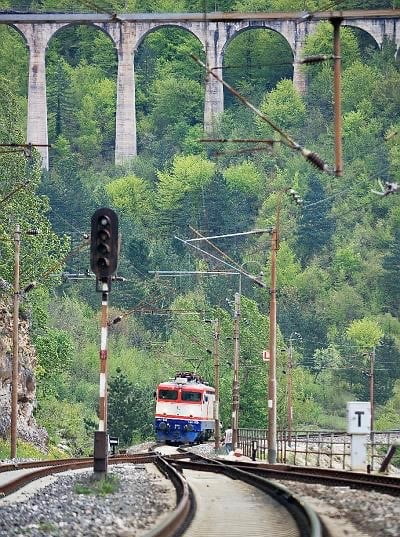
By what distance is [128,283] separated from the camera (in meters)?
165

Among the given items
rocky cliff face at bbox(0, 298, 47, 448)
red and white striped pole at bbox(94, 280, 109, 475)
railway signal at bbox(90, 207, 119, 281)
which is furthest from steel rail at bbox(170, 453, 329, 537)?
rocky cliff face at bbox(0, 298, 47, 448)

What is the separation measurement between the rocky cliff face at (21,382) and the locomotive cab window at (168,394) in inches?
205

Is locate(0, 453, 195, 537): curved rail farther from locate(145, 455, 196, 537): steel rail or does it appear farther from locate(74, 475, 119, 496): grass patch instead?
locate(74, 475, 119, 496): grass patch

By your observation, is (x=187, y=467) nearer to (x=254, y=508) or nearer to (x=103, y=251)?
(x=103, y=251)

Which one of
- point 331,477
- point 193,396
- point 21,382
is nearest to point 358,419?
point 331,477

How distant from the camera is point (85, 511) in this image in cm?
2670

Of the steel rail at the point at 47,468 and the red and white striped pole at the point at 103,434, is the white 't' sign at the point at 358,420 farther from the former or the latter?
the steel rail at the point at 47,468

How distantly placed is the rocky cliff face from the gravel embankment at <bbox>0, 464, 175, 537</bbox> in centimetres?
3503

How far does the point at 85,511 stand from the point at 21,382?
170 feet

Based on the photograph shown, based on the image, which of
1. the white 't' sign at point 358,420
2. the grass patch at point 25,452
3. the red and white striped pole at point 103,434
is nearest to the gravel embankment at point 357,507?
the white 't' sign at point 358,420

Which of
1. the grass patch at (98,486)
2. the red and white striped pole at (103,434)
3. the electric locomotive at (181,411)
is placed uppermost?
the electric locomotive at (181,411)

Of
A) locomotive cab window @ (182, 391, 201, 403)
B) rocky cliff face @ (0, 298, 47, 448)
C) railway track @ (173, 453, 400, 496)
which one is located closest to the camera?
railway track @ (173, 453, 400, 496)

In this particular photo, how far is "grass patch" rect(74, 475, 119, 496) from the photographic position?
104ft

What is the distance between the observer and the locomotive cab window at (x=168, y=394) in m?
77.8
